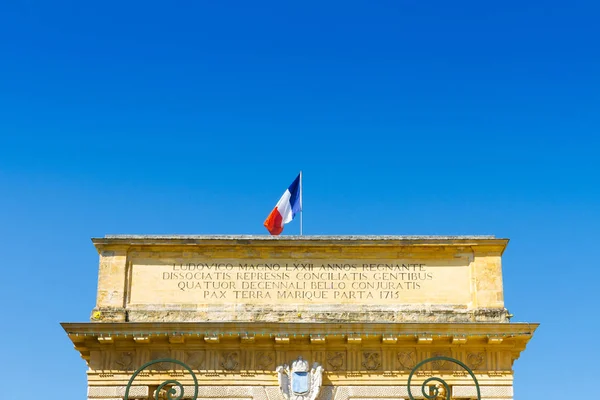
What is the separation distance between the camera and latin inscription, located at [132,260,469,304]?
20.1 metres

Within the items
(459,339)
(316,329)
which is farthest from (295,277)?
(459,339)

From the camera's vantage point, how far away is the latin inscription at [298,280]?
20.1m

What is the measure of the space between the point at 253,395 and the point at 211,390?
0.91 metres

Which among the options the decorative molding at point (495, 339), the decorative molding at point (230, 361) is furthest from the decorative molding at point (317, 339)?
the decorative molding at point (495, 339)

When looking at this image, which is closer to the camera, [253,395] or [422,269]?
[253,395]

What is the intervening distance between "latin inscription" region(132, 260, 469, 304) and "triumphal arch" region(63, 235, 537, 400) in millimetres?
23

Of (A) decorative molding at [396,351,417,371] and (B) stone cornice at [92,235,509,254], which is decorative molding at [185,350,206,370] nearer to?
(B) stone cornice at [92,235,509,254]

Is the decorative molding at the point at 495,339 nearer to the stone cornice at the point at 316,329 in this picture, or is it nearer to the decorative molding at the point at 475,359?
the stone cornice at the point at 316,329

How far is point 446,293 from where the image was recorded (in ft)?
66.0

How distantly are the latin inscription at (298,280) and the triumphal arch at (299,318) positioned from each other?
2 cm

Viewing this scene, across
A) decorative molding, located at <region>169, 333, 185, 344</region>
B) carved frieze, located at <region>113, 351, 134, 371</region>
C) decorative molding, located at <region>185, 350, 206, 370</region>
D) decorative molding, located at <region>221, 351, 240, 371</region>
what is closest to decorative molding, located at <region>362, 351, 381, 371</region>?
decorative molding, located at <region>221, 351, 240, 371</region>

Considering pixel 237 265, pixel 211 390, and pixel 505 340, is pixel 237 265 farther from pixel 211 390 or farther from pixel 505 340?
pixel 505 340

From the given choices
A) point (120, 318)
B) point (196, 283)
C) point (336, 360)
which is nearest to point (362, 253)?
point (336, 360)

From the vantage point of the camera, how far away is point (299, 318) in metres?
19.6
